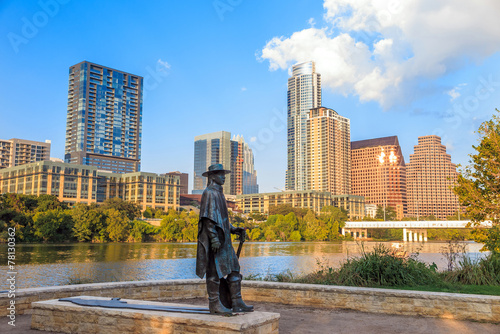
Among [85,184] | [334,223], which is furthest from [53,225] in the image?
[334,223]

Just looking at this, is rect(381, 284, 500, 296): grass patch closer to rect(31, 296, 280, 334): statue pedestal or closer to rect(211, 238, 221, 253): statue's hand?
rect(31, 296, 280, 334): statue pedestal

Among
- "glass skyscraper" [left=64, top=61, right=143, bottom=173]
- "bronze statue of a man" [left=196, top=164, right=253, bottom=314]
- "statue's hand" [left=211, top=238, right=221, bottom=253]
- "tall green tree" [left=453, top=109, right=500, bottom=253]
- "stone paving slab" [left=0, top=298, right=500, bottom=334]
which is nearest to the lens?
Result: "statue's hand" [left=211, top=238, right=221, bottom=253]

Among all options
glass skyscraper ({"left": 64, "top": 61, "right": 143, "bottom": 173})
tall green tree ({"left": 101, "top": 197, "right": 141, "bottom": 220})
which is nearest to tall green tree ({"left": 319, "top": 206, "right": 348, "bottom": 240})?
tall green tree ({"left": 101, "top": 197, "right": 141, "bottom": 220})

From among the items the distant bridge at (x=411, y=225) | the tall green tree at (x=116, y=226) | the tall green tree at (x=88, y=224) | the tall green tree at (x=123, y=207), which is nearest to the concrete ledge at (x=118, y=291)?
the tall green tree at (x=88, y=224)

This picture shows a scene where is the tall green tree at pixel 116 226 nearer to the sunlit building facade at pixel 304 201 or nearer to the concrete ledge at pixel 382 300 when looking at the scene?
the concrete ledge at pixel 382 300

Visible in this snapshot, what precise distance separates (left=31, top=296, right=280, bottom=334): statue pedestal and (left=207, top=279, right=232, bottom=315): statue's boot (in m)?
0.16

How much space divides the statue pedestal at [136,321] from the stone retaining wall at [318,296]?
1408 millimetres

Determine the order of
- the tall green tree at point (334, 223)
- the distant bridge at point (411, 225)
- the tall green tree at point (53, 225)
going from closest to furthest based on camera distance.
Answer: the tall green tree at point (53, 225), the distant bridge at point (411, 225), the tall green tree at point (334, 223)

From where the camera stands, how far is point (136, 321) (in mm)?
7359

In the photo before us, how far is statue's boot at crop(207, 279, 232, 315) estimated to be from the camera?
714cm

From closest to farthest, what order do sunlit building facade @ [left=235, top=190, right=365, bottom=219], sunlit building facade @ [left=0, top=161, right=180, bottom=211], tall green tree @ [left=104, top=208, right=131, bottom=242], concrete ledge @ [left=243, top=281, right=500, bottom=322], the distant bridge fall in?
concrete ledge @ [left=243, top=281, right=500, bottom=322]
tall green tree @ [left=104, top=208, right=131, bottom=242]
the distant bridge
sunlit building facade @ [left=0, top=161, right=180, bottom=211]
sunlit building facade @ [left=235, top=190, right=365, bottom=219]

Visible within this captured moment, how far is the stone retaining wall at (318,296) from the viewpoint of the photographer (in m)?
8.98

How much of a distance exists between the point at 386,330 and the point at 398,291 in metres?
1.70

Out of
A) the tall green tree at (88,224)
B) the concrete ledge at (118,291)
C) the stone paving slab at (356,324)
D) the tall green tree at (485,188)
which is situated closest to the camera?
the stone paving slab at (356,324)
